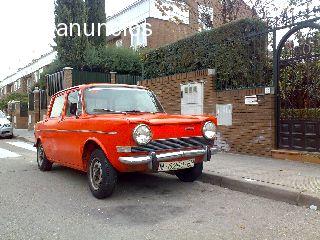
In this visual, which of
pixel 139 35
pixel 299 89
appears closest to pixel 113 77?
pixel 139 35

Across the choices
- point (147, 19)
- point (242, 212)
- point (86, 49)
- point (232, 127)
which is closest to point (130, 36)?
point (147, 19)

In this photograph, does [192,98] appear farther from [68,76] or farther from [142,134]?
[68,76]

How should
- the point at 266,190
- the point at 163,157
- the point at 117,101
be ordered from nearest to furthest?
the point at 163,157
the point at 266,190
the point at 117,101

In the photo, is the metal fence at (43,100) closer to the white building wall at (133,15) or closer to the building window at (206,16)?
the white building wall at (133,15)

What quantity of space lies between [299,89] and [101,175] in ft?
17.1

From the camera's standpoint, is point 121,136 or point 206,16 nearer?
point 121,136

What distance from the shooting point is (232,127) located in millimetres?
9234

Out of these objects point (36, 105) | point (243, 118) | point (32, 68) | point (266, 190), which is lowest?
point (266, 190)

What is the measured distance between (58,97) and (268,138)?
483 cm

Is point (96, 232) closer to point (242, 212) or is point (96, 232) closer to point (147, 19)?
point (242, 212)

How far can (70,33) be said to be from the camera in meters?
19.2

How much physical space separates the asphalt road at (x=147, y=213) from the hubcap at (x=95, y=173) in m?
0.22

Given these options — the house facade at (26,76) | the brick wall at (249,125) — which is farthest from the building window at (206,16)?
the house facade at (26,76)

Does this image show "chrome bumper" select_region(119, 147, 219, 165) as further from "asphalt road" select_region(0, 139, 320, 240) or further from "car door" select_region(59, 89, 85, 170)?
"car door" select_region(59, 89, 85, 170)
